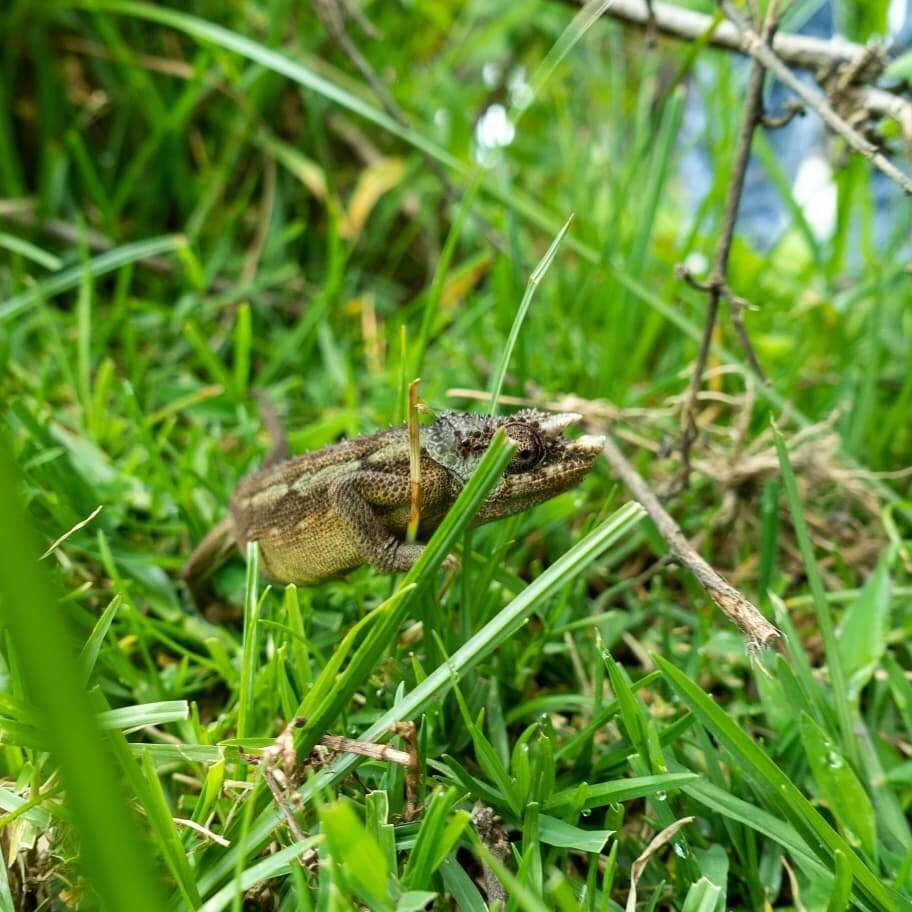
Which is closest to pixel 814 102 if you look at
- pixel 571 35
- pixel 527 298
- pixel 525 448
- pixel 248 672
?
pixel 571 35

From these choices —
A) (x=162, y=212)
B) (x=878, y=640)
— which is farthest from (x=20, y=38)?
(x=878, y=640)

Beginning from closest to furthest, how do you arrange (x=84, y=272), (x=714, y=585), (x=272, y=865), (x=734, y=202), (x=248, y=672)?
(x=272, y=865), (x=714, y=585), (x=248, y=672), (x=734, y=202), (x=84, y=272)

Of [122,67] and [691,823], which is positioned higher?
[122,67]

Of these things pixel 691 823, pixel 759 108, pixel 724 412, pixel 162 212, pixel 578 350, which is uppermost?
pixel 759 108

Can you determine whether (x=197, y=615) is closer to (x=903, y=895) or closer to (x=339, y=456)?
(x=339, y=456)

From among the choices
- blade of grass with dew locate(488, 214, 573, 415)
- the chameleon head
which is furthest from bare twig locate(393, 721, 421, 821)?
blade of grass with dew locate(488, 214, 573, 415)

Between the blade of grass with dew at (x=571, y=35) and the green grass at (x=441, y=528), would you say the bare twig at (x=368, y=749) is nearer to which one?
the green grass at (x=441, y=528)

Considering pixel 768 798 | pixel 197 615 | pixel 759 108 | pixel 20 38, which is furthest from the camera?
pixel 20 38

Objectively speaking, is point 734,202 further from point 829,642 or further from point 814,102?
point 829,642
